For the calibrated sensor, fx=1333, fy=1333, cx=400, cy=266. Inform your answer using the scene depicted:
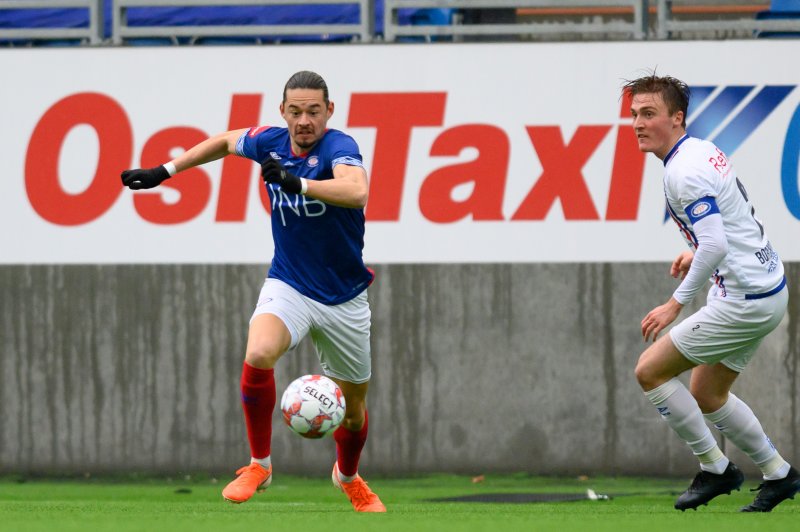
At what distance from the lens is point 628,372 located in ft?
32.7

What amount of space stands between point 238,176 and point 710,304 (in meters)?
4.45

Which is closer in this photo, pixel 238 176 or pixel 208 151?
pixel 208 151

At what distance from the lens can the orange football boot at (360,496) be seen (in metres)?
7.52

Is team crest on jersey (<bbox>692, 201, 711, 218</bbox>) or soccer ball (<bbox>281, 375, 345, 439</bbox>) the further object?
soccer ball (<bbox>281, 375, 345, 439</bbox>)

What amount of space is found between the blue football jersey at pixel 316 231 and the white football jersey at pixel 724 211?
1.69 metres

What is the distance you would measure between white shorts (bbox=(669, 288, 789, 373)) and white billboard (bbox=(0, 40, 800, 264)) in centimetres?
310

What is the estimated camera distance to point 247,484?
22.6 feet

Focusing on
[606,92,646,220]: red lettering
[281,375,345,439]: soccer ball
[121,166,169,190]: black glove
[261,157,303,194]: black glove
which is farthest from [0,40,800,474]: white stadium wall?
[261,157,303,194]: black glove

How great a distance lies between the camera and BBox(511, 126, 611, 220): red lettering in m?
9.98

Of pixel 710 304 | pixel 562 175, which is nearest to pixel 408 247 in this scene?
pixel 562 175

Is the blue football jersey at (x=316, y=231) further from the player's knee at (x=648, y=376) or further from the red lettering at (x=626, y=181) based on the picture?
the red lettering at (x=626, y=181)

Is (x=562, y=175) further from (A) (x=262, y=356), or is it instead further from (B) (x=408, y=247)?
(A) (x=262, y=356)

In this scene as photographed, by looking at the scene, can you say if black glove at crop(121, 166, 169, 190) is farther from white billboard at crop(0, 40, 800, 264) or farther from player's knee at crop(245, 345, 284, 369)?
white billboard at crop(0, 40, 800, 264)

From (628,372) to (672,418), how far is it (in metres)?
3.03
